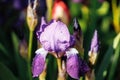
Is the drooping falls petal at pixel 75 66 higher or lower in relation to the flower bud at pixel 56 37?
lower

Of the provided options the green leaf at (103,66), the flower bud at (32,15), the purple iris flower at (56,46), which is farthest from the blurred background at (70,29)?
the purple iris flower at (56,46)

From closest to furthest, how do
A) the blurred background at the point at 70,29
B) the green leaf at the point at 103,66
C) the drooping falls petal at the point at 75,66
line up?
the drooping falls petal at the point at 75,66
the green leaf at the point at 103,66
the blurred background at the point at 70,29

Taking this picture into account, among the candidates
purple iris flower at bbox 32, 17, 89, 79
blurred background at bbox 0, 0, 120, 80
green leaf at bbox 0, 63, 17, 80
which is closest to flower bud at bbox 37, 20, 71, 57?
purple iris flower at bbox 32, 17, 89, 79

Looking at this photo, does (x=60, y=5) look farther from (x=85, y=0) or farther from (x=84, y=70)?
(x=84, y=70)

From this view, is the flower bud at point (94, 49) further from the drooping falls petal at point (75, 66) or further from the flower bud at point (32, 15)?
the flower bud at point (32, 15)

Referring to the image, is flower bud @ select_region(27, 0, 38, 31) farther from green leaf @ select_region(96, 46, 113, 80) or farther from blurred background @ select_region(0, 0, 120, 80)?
green leaf @ select_region(96, 46, 113, 80)

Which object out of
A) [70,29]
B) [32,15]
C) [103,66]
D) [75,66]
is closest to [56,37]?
[75,66]

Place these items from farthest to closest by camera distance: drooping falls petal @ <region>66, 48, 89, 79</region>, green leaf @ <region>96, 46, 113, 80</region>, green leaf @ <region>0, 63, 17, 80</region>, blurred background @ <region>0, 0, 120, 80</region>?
blurred background @ <region>0, 0, 120, 80</region> → green leaf @ <region>96, 46, 113, 80</region> → green leaf @ <region>0, 63, 17, 80</region> → drooping falls petal @ <region>66, 48, 89, 79</region>
